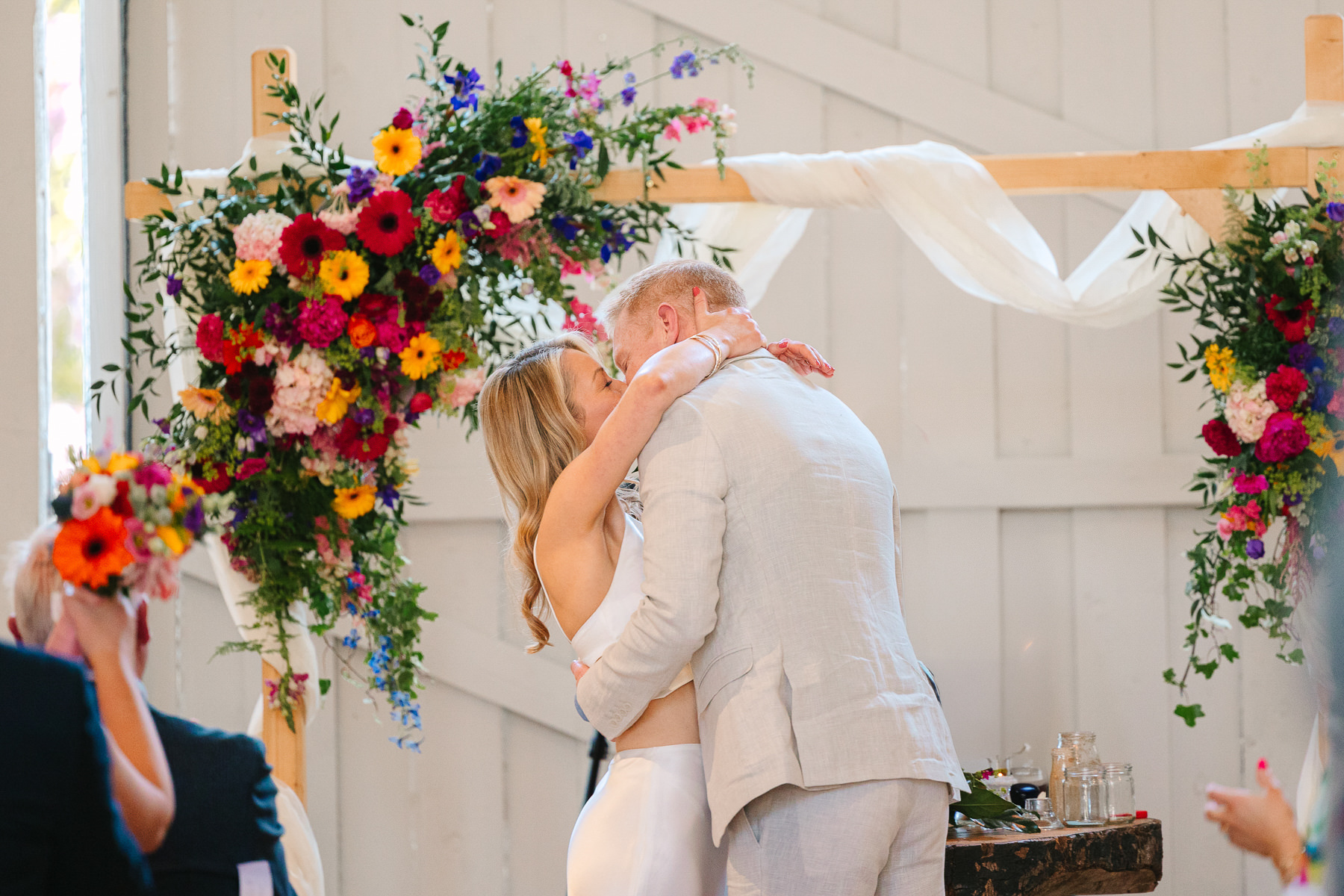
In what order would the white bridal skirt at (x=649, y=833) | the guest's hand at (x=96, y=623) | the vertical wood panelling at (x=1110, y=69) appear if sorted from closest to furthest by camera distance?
the guest's hand at (x=96, y=623)
the white bridal skirt at (x=649, y=833)
the vertical wood panelling at (x=1110, y=69)

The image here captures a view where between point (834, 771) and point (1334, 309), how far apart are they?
5.69ft

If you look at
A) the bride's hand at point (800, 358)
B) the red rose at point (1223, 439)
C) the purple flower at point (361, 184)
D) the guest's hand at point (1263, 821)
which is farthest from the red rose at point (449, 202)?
the guest's hand at point (1263, 821)

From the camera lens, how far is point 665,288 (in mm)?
2092

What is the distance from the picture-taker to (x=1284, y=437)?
2.65m

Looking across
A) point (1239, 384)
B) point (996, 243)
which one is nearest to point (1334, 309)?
point (1239, 384)

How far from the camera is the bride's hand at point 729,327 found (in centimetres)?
202

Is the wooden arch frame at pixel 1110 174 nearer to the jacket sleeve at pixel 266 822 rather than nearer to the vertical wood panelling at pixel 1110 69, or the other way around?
the vertical wood panelling at pixel 1110 69

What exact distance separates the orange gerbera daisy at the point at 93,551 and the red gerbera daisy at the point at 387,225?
1.51m

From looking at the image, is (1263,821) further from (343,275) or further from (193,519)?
(343,275)

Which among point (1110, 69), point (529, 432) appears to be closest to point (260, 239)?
point (529, 432)

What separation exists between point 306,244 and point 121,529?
1.55 m

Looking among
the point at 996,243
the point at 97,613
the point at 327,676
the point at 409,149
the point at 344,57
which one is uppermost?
the point at 344,57

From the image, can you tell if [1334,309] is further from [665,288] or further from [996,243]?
[665,288]

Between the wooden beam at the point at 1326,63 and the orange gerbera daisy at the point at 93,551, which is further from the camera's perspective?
the wooden beam at the point at 1326,63
